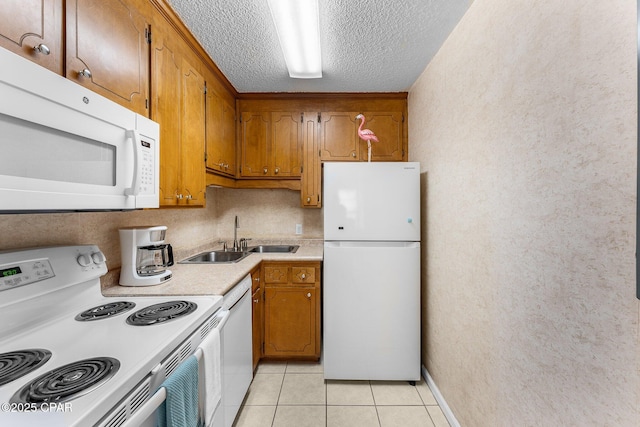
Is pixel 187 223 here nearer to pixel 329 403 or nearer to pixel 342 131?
pixel 342 131

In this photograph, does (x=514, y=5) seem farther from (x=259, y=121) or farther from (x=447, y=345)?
(x=259, y=121)

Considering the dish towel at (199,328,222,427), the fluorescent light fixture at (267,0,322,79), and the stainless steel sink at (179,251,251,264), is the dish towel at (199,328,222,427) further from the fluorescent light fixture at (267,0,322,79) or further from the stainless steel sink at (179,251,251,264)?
the fluorescent light fixture at (267,0,322,79)

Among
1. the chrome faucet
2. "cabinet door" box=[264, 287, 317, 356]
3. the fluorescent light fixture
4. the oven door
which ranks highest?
the fluorescent light fixture

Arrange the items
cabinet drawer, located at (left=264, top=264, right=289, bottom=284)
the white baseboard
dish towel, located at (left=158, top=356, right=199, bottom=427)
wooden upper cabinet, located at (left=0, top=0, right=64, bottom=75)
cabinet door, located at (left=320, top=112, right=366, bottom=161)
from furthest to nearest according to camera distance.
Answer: cabinet door, located at (left=320, top=112, right=366, bottom=161), cabinet drawer, located at (left=264, top=264, right=289, bottom=284), the white baseboard, dish towel, located at (left=158, top=356, right=199, bottom=427), wooden upper cabinet, located at (left=0, top=0, right=64, bottom=75)

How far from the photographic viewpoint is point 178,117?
1688 millimetres

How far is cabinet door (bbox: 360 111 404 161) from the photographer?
2.68 meters

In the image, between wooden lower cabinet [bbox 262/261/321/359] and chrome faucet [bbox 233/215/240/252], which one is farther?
chrome faucet [bbox 233/215/240/252]

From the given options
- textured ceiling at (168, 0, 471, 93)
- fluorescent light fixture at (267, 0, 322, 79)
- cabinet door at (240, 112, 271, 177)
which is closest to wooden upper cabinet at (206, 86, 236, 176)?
cabinet door at (240, 112, 271, 177)

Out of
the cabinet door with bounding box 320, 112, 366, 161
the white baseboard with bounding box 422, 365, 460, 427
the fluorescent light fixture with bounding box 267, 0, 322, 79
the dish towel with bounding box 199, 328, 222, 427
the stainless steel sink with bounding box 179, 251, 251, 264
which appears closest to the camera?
the dish towel with bounding box 199, 328, 222, 427

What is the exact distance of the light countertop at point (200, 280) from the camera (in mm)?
1431

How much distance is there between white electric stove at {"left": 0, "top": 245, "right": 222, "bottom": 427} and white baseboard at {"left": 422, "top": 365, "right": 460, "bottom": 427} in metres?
1.53

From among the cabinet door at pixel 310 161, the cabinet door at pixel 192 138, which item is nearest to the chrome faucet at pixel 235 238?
the cabinet door at pixel 310 161

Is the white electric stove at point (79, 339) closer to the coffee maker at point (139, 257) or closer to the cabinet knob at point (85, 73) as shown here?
the coffee maker at point (139, 257)

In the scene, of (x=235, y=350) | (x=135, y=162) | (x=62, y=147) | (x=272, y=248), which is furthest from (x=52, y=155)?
(x=272, y=248)
